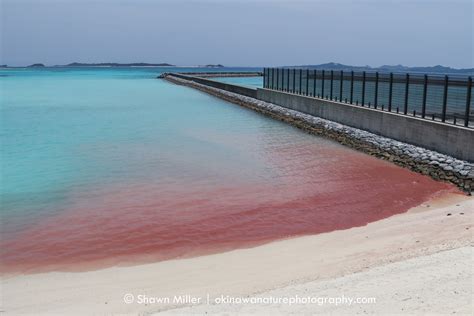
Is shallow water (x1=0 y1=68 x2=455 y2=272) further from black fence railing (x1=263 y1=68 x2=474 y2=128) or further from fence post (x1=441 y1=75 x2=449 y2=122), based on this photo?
black fence railing (x1=263 y1=68 x2=474 y2=128)

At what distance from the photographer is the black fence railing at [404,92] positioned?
1525 centimetres

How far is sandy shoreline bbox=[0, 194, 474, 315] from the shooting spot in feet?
21.9

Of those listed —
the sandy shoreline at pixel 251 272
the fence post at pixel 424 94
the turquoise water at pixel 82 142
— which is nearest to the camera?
the sandy shoreline at pixel 251 272

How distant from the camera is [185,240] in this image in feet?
31.0

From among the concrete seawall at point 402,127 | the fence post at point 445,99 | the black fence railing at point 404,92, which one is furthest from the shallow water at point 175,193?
the black fence railing at point 404,92

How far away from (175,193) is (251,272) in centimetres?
537

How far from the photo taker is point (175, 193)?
12734 millimetres

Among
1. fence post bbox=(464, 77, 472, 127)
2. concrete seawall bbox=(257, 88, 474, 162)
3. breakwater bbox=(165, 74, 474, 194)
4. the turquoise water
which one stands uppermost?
fence post bbox=(464, 77, 472, 127)

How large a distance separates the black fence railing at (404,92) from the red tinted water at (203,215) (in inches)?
96.6

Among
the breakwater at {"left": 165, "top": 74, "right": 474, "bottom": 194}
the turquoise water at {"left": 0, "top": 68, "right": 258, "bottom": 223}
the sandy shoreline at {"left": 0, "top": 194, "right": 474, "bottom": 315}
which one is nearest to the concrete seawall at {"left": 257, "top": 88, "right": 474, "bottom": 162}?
the breakwater at {"left": 165, "top": 74, "right": 474, "bottom": 194}

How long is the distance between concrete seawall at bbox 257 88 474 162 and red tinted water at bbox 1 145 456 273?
129cm

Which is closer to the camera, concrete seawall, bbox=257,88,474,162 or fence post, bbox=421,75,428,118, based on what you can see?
concrete seawall, bbox=257,88,474,162

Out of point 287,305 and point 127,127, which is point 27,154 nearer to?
point 127,127

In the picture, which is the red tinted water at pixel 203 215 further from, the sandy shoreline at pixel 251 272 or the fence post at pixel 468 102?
the fence post at pixel 468 102
